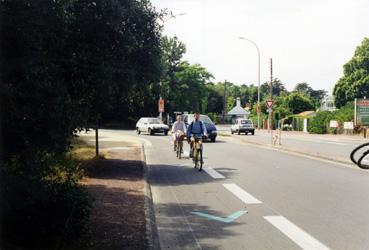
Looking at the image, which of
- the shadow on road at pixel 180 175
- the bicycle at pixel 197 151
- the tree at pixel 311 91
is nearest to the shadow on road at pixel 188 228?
the shadow on road at pixel 180 175

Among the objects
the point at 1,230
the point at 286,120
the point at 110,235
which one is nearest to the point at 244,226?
the point at 110,235

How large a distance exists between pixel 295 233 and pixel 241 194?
377 cm

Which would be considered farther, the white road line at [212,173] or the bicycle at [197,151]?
the bicycle at [197,151]

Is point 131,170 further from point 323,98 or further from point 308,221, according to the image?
point 323,98

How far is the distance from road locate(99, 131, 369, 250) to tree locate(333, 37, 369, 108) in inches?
2371

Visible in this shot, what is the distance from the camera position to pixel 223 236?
7188 millimetres

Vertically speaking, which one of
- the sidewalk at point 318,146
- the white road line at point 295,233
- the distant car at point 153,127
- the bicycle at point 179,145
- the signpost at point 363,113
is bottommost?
the white road line at point 295,233

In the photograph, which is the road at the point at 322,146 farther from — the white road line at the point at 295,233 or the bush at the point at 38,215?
the bush at the point at 38,215

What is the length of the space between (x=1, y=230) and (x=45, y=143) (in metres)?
1.37

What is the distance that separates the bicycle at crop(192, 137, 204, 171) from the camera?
52.8 feet

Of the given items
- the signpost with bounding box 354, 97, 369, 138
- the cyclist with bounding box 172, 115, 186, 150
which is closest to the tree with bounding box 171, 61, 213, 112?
the signpost with bounding box 354, 97, 369, 138

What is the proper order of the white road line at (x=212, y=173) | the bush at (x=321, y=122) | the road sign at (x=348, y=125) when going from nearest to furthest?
the white road line at (x=212, y=173) < the road sign at (x=348, y=125) < the bush at (x=321, y=122)

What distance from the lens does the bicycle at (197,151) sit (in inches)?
634

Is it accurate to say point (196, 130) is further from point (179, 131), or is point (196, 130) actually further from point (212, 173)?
point (179, 131)
